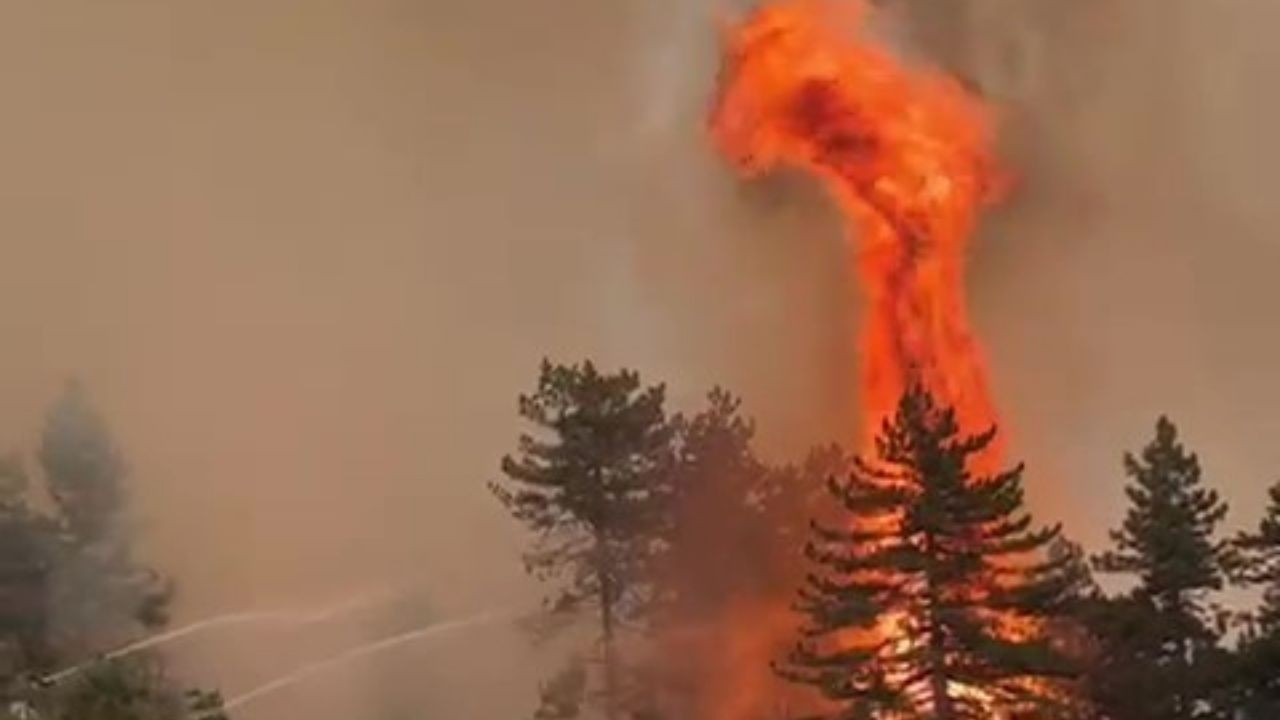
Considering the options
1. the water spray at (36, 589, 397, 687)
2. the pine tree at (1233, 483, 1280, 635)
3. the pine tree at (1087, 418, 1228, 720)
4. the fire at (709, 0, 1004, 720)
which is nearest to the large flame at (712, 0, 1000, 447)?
the fire at (709, 0, 1004, 720)

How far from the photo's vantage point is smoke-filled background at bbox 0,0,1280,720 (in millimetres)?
38219

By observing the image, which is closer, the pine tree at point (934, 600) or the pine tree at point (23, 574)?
the pine tree at point (934, 600)

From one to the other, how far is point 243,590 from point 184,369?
186 inches

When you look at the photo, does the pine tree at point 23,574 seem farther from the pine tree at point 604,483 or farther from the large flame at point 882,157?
the large flame at point 882,157

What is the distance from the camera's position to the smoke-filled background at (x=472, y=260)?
3822cm

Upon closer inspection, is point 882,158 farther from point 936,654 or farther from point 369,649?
point 936,654

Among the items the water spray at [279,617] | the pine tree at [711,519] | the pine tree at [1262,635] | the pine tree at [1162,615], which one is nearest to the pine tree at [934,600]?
the pine tree at [1162,615]

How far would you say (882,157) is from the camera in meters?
33.8

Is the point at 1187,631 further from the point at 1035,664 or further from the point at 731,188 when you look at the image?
the point at 731,188

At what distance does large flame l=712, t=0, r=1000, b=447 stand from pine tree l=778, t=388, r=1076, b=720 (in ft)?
40.4

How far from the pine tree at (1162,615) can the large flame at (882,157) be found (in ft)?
35.3

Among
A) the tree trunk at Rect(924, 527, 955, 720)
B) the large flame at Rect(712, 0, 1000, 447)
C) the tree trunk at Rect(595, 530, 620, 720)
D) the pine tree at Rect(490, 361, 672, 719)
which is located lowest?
the tree trunk at Rect(924, 527, 955, 720)

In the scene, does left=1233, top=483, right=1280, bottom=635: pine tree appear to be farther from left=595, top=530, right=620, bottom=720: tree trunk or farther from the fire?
the fire

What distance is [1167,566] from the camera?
914 inches
